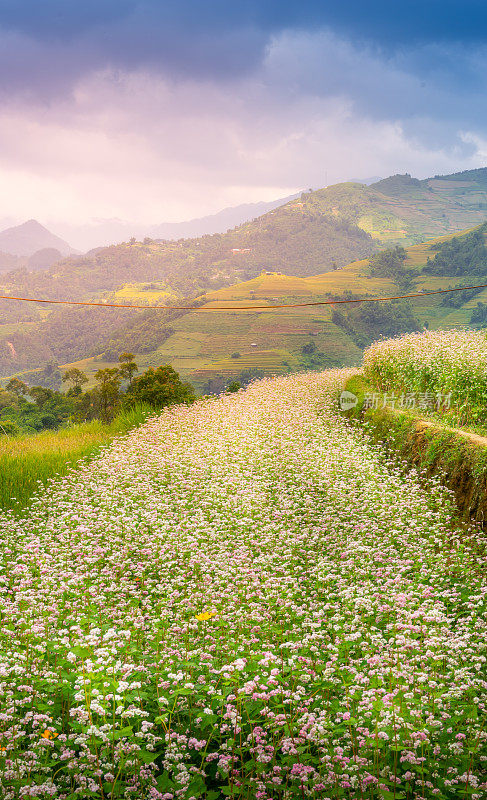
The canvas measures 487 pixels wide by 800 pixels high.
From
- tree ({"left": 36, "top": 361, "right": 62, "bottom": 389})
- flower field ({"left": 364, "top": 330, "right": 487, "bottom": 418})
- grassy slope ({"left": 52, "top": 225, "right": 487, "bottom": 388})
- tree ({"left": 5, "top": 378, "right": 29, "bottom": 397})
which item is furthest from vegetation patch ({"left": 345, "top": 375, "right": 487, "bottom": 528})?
tree ({"left": 36, "top": 361, "right": 62, "bottom": 389})

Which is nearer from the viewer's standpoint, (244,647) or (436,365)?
(244,647)

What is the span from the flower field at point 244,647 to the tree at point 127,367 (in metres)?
12.8

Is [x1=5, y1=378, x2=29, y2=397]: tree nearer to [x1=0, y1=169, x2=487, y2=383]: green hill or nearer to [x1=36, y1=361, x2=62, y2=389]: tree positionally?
[x1=0, y1=169, x2=487, y2=383]: green hill

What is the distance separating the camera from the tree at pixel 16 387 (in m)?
32.1

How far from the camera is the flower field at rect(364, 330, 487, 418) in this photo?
9.71 meters

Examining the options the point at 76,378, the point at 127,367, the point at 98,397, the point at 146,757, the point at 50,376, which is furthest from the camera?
the point at 50,376

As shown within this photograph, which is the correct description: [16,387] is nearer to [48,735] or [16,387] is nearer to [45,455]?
[45,455]

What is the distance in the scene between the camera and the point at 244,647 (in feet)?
12.3

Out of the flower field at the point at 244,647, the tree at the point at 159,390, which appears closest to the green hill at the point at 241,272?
the tree at the point at 159,390

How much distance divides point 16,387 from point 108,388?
15.3 meters

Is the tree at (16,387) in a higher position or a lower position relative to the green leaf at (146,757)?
lower

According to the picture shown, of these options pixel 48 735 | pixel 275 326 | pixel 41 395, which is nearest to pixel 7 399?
pixel 41 395

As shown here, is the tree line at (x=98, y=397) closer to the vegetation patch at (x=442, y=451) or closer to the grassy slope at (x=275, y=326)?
the vegetation patch at (x=442, y=451)

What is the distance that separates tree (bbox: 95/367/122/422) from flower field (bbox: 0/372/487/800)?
1157 cm
